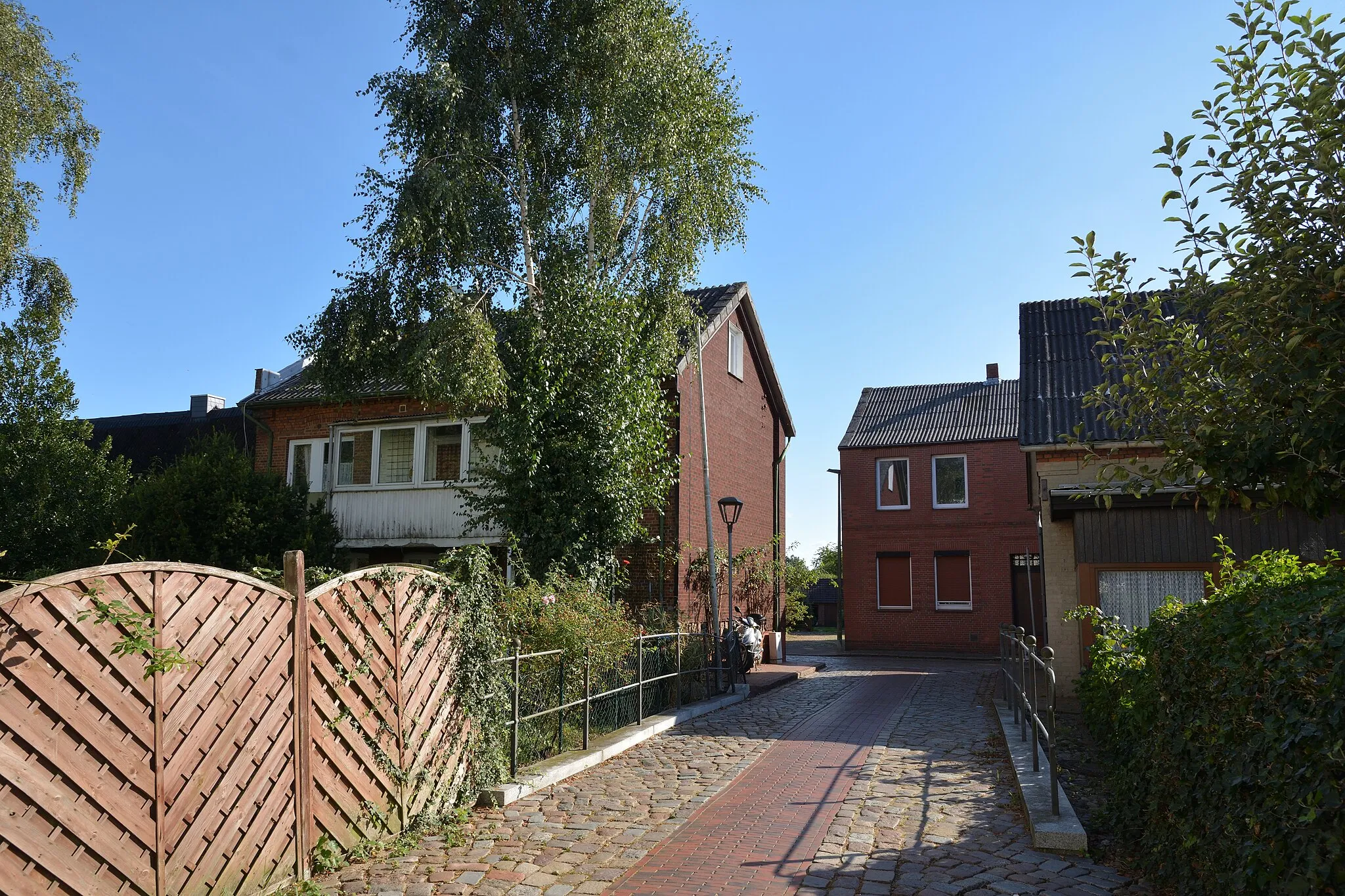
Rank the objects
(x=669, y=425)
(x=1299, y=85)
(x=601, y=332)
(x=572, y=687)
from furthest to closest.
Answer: (x=669, y=425) → (x=601, y=332) → (x=572, y=687) → (x=1299, y=85)

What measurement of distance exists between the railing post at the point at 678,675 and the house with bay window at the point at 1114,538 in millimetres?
5272

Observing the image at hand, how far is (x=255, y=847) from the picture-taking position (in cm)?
571

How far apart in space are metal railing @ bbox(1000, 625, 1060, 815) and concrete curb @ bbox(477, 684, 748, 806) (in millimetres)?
4270

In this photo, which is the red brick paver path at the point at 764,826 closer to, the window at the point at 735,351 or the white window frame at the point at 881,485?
the window at the point at 735,351

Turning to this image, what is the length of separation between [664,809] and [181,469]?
14167 mm

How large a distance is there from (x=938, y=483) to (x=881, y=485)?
1.82 m

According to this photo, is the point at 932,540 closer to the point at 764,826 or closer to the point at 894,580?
the point at 894,580

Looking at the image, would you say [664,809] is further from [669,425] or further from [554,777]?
[669,425]

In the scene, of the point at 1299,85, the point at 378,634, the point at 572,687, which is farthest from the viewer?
the point at 572,687

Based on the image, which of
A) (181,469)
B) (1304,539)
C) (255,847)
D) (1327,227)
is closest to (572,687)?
(255,847)

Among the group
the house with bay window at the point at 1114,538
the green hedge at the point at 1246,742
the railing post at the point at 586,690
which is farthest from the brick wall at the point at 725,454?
the green hedge at the point at 1246,742

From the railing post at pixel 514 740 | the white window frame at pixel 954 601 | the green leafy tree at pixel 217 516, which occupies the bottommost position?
the railing post at pixel 514 740

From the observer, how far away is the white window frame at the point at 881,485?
31.5 metres

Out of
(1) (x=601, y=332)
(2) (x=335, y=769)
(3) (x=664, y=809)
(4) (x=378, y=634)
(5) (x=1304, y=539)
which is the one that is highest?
(1) (x=601, y=332)
